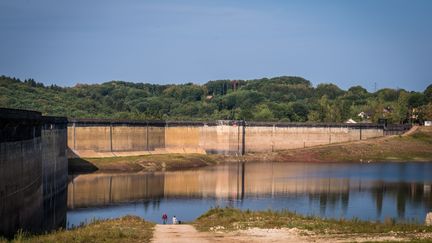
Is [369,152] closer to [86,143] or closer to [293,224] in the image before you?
[86,143]

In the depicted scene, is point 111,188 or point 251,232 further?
point 111,188

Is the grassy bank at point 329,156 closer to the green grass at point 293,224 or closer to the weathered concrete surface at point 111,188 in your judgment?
the weathered concrete surface at point 111,188

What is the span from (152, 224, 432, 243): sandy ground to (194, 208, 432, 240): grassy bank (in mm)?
802

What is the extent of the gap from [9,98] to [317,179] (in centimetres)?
10035

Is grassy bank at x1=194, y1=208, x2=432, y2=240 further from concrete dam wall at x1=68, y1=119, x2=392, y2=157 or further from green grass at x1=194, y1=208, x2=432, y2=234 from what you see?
concrete dam wall at x1=68, y1=119, x2=392, y2=157

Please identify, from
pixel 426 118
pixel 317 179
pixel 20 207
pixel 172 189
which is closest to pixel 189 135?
pixel 317 179

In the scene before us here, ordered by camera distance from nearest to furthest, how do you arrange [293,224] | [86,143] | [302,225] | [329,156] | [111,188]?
1. [302,225]
2. [293,224]
3. [111,188]
4. [86,143]
5. [329,156]

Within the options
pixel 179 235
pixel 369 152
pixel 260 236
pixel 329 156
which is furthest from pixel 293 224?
pixel 369 152

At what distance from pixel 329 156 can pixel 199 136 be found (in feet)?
83.4

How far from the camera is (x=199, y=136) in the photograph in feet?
438

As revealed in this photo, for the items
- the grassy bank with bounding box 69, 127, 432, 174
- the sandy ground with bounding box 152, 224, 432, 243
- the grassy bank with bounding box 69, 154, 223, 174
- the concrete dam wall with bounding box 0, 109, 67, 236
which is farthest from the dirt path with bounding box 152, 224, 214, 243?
the grassy bank with bounding box 69, 127, 432, 174

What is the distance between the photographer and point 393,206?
218ft

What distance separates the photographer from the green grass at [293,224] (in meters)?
39.4

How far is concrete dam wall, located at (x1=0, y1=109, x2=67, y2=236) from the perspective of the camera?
Answer: 38406 mm
